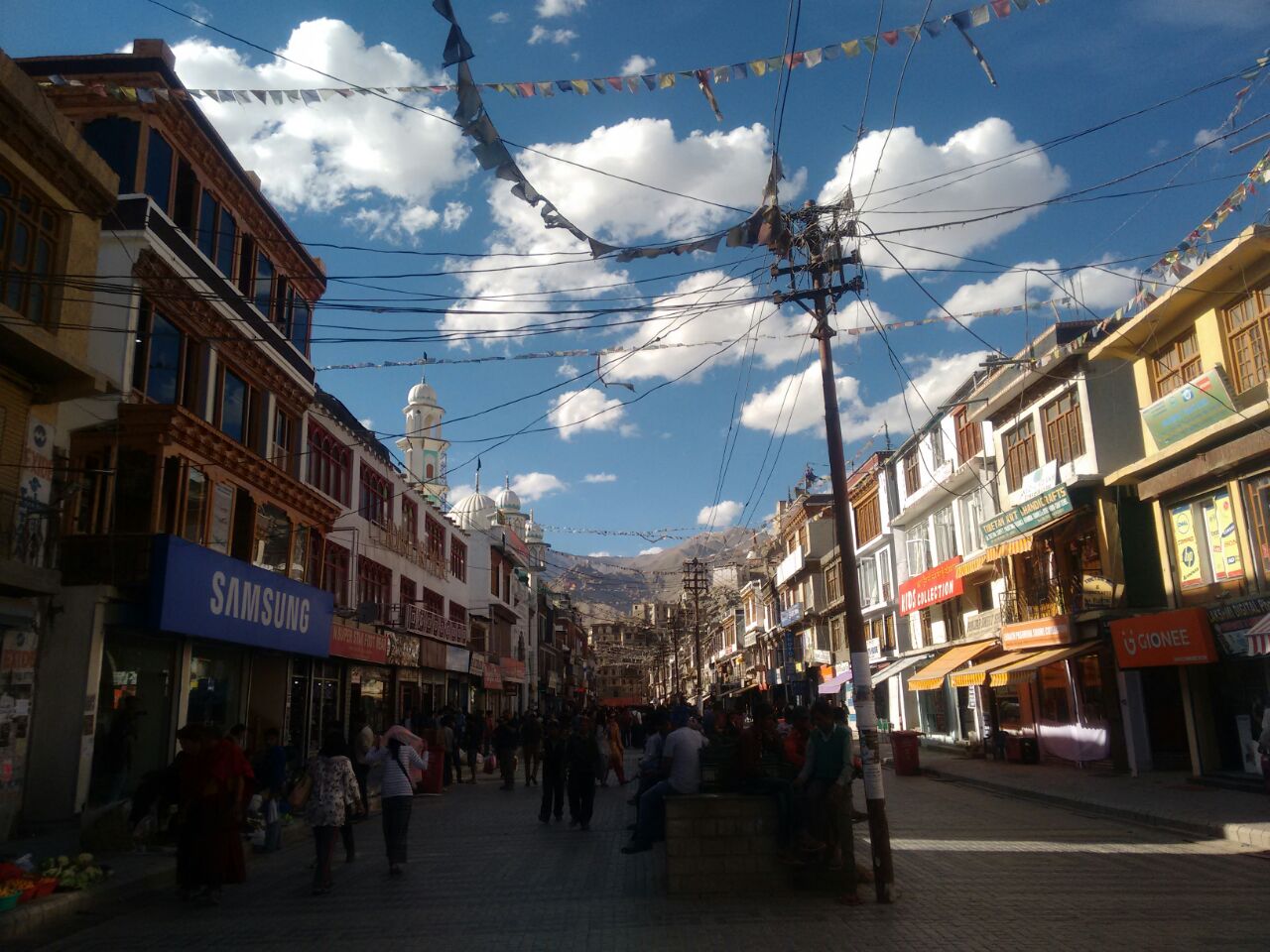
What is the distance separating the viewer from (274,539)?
22.7 m

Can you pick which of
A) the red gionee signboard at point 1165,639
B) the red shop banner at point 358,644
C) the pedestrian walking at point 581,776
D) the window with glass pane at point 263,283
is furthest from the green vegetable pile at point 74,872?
the red gionee signboard at point 1165,639

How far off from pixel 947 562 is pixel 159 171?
25713 mm

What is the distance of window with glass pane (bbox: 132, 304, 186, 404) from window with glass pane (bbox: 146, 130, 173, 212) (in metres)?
2.14

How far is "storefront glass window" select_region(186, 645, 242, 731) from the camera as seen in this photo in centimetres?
1925

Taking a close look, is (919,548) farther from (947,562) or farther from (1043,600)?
(1043,600)

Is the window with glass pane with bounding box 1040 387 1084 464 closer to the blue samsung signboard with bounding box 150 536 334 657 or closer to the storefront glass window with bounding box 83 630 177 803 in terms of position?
the blue samsung signboard with bounding box 150 536 334 657

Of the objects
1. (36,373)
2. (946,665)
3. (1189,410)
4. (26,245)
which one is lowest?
(946,665)

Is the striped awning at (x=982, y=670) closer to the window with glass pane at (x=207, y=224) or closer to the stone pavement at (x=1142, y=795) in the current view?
the stone pavement at (x=1142, y=795)

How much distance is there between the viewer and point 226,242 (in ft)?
67.2

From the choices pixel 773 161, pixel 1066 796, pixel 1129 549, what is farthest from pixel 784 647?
pixel 773 161

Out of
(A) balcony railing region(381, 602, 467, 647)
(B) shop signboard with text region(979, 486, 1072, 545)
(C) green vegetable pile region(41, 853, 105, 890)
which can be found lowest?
(C) green vegetable pile region(41, 853, 105, 890)

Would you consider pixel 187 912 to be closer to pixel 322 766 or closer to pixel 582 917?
pixel 322 766

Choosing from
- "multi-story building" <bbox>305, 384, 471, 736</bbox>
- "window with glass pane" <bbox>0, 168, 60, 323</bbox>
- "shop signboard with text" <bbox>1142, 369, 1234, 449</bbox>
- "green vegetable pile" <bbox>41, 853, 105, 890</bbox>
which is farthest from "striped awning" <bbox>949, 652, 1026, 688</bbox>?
"window with glass pane" <bbox>0, 168, 60, 323</bbox>

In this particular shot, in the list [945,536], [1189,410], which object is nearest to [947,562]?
[945,536]
